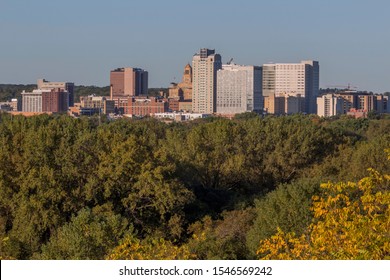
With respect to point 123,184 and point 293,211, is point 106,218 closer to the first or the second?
point 293,211

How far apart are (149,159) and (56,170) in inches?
147

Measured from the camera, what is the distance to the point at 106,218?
30.2m

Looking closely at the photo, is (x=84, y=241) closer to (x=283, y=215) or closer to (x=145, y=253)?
(x=283, y=215)

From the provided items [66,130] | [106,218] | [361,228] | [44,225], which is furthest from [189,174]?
[361,228]

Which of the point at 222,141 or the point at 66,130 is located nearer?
the point at 66,130

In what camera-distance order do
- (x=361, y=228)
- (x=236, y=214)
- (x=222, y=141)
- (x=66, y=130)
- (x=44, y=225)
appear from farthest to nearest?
(x=222, y=141) → (x=66, y=130) → (x=236, y=214) → (x=44, y=225) → (x=361, y=228)

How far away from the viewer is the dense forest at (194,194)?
48.6ft

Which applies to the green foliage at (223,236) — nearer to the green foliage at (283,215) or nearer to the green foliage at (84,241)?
the green foliage at (283,215)

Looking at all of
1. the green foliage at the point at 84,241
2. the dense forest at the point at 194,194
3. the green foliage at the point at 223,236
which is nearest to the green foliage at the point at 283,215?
the dense forest at the point at 194,194

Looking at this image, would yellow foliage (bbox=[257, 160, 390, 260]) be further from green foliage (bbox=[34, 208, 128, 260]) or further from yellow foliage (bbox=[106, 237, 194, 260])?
green foliage (bbox=[34, 208, 128, 260])

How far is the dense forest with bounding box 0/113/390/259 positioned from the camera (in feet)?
48.6

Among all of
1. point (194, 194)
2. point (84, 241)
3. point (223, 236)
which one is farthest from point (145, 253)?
point (194, 194)

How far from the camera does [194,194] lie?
41.5 metres

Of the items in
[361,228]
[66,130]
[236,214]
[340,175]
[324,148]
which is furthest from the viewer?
[324,148]
